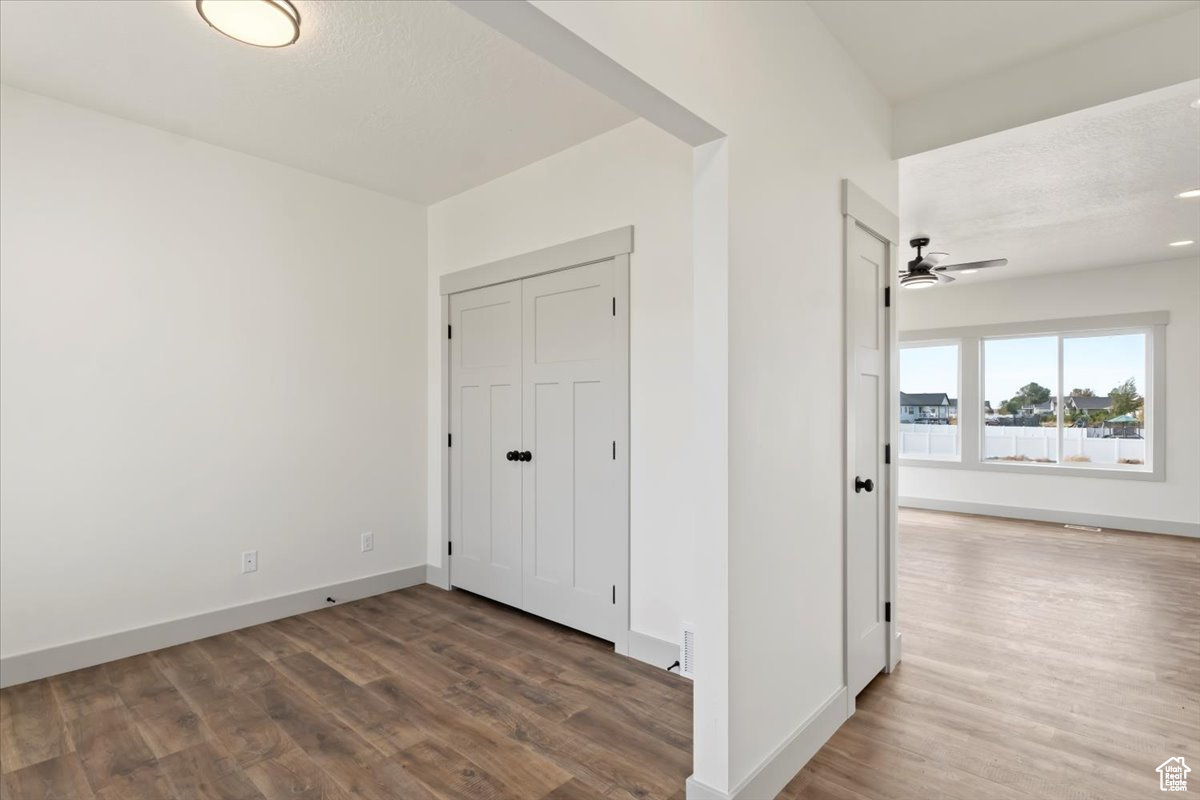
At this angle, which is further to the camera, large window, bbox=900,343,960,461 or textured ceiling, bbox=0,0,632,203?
large window, bbox=900,343,960,461

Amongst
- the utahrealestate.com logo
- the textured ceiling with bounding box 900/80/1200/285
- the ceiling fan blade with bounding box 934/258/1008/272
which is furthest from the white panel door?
the ceiling fan blade with bounding box 934/258/1008/272

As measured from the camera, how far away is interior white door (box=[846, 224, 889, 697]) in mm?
2518

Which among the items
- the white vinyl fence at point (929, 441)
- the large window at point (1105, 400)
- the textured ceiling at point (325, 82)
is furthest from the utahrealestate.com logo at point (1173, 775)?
the white vinyl fence at point (929, 441)

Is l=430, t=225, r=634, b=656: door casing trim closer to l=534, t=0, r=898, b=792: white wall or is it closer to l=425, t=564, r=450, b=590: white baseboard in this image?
l=534, t=0, r=898, b=792: white wall

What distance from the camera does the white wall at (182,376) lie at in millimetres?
2816

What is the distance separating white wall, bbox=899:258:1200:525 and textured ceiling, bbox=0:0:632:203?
6216 millimetres

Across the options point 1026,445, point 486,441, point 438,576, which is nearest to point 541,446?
point 486,441

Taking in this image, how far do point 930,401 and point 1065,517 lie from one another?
200 centimetres

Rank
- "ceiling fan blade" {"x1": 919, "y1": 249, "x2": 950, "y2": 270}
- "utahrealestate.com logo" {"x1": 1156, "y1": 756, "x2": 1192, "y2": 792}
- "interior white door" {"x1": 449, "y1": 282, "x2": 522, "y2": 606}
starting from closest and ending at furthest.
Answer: "utahrealestate.com logo" {"x1": 1156, "y1": 756, "x2": 1192, "y2": 792} < "interior white door" {"x1": 449, "y1": 282, "x2": 522, "y2": 606} < "ceiling fan blade" {"x1": 919, "y1": 249, "x2": 950, "y2": 270}

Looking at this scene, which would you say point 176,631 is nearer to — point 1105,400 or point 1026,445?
point 1026,445

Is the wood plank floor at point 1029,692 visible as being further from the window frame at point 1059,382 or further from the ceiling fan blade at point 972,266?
the ceiling fan blade at point 972,266

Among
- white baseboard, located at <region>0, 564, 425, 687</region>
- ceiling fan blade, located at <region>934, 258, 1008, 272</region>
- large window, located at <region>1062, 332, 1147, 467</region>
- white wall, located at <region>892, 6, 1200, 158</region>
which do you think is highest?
white wall, located at <region>892, 6, 1200, 158</region>

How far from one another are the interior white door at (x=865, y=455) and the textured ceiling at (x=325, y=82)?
149 centimetres

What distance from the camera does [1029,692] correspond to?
268 cm
